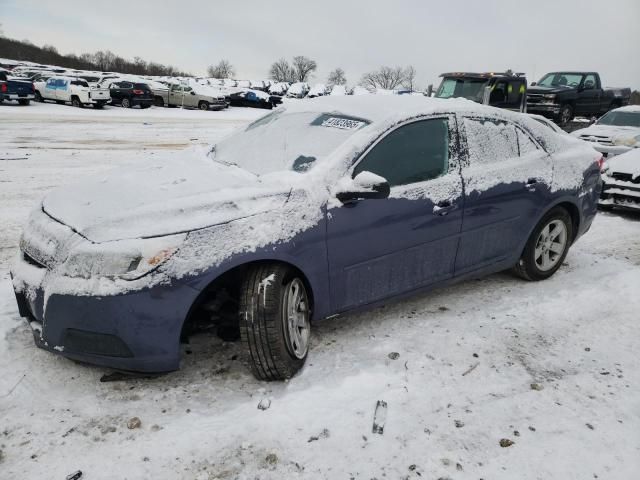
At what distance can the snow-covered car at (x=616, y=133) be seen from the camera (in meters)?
9.38

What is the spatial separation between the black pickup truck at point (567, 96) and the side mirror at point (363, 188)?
51.1ft

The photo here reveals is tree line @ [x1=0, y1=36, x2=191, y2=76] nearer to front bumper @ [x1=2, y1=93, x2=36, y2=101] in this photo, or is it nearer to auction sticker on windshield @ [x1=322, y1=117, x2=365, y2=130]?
front bumper @ [x1=2, y1=93, x2=36, y2=101]

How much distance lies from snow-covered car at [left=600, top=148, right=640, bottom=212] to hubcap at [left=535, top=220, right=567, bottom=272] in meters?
2.90

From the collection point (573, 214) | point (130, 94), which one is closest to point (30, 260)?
point (573, 214)

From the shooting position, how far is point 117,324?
2.45 m

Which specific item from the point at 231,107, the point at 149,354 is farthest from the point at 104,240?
the point at 231,107

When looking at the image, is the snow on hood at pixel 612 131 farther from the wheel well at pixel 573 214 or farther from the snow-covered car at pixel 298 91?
the snow-covered car at pixel 298 91

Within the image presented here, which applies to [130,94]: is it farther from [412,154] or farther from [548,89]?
[412,154]

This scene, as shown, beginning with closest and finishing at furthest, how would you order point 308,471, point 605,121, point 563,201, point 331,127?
point 308,471
point 331,127
point 563,201
point 605,121

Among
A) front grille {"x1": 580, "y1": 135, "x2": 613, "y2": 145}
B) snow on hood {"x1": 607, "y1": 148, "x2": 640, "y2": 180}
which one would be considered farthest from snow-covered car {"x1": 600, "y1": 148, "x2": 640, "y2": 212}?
front grille {"x1": 580, "y1": 135, "x2": 613, "y2": 145}

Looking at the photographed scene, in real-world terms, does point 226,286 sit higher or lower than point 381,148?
lower

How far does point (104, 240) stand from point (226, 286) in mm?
818

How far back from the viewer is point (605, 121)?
Result: 11008 millimetres

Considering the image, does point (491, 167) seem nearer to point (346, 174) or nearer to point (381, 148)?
point (381, 148)
